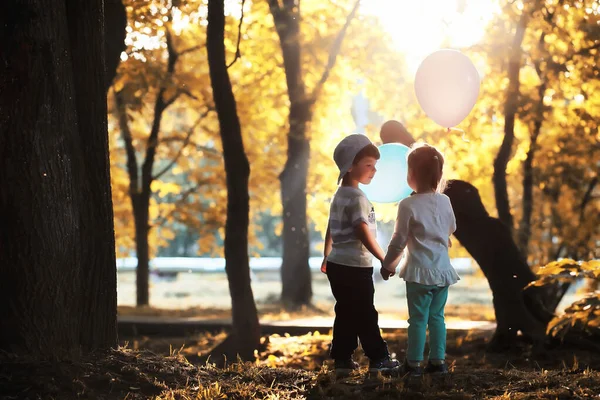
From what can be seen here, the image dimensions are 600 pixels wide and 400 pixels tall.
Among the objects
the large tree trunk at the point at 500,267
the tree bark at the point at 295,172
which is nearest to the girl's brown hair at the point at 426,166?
the large tree trunk at the point at 500,267

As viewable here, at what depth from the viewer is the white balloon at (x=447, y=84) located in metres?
8.81

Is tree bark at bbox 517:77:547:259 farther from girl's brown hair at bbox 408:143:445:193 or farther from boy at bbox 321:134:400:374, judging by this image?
girl's brown hair at bbox 408:143:445:193

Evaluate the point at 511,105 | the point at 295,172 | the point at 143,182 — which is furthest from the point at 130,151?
the point at 511,105

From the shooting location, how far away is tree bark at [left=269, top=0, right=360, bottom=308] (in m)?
15.8

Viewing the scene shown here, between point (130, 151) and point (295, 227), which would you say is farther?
point (130, 151)

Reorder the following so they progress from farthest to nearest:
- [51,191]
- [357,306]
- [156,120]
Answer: [156,120], [357,306], [51,191]

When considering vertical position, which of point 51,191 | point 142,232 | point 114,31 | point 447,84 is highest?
point 114,31

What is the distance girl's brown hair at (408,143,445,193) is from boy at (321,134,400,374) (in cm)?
43

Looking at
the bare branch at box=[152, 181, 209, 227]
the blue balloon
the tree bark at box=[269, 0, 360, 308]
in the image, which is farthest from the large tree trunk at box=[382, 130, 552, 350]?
the bare branch at box=[152, 181, 209, 227]

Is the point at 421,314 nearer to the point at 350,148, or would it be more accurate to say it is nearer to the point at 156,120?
the point at 350,148

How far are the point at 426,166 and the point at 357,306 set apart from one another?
3.99 ft

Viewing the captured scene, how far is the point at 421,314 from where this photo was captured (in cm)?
582

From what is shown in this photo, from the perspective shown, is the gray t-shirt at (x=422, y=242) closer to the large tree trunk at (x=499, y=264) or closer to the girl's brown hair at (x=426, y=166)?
the girl's brown hair at (x=426, y=166)

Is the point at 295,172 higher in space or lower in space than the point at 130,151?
lower
